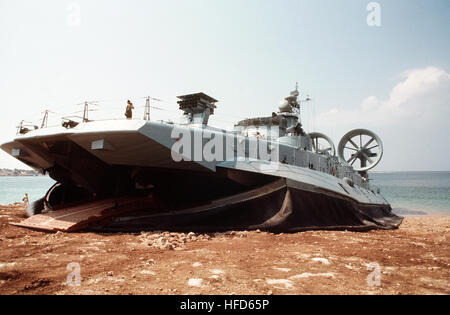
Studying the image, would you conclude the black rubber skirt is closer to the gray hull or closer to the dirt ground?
the gray hull

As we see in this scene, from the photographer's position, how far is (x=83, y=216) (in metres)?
8.62

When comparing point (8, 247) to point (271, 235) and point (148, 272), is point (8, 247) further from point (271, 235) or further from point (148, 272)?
point (271, 235)

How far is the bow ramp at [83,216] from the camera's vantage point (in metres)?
8.00

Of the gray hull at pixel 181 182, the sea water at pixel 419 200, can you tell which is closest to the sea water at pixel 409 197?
the sea water at pixel 419 200

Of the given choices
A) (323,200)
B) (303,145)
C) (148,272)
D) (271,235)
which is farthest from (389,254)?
(303,145)

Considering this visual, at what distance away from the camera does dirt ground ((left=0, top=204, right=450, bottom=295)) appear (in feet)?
11.9

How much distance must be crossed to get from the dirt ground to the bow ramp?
1.77ft

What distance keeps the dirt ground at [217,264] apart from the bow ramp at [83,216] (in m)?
0.54

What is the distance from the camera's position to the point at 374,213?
16.2m

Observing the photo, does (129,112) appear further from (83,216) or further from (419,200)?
(419,200)

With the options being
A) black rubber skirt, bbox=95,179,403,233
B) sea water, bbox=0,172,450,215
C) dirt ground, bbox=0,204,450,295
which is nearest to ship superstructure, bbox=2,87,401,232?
black rubber skirt, bbox=95,179,403,233

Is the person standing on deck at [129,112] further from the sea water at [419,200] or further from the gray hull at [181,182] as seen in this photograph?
the sea water at [419,200]

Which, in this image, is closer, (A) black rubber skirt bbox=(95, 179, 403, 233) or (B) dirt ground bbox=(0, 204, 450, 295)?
(B) dirt ground bbox=(0, 204, 450, 295)
